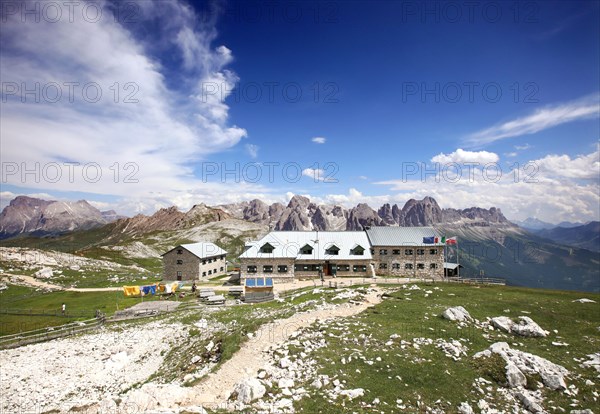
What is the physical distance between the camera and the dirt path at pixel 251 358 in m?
18.7

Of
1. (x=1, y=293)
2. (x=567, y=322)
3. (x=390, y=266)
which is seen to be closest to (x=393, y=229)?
(x=390, y=266)

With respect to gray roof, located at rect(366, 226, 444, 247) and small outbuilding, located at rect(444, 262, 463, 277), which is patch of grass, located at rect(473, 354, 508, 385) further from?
small outbuilding, located at rect(444, 262, 463, 277)

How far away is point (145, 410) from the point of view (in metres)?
17.2

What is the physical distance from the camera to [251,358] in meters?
23.6

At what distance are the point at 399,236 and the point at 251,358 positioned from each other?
5739 centimetres

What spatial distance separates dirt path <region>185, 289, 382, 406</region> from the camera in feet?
61.3

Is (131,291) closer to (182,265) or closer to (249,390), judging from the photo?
(182,265)

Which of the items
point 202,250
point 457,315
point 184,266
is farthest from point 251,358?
point 202,250

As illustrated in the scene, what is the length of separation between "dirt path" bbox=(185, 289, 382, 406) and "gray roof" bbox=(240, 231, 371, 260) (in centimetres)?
3097

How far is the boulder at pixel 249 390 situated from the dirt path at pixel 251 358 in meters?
0.93

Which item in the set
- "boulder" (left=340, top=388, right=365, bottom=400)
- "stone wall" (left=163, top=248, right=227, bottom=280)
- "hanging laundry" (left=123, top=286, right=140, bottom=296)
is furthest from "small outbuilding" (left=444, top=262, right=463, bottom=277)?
"hanging laundry" (left=123, top=286, right=140, bottom=296)

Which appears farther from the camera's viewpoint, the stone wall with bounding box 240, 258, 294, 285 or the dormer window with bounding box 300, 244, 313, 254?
the dormer window with bounding box 300, 244, 313, 254

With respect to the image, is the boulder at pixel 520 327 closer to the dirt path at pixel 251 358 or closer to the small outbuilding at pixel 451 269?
Answer: the dirt path at pixel 251 358

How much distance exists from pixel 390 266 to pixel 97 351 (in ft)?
190
